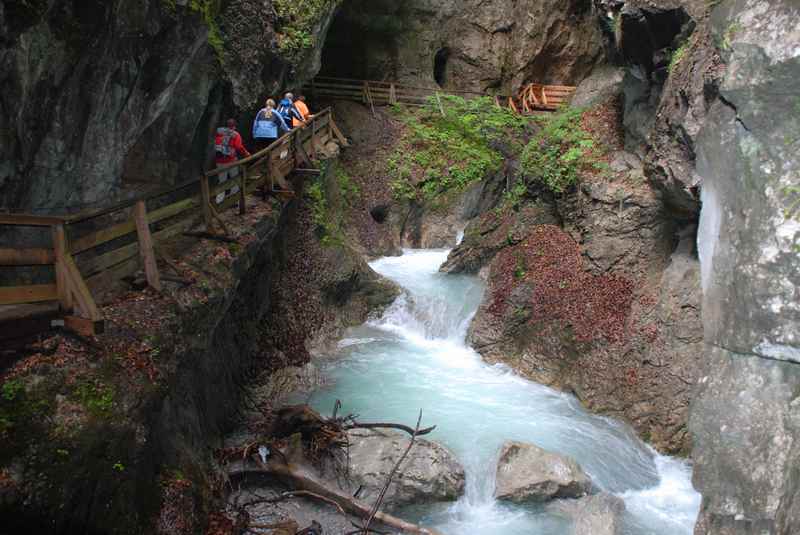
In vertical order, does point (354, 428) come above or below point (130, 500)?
below

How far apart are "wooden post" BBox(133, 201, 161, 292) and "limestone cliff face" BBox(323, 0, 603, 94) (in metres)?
18.7

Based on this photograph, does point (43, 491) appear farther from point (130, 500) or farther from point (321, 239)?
point (321, 239)

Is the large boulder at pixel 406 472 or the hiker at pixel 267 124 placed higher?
the hiker at pixel 267 124

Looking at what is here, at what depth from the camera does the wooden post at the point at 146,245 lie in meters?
6.96

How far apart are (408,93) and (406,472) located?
18.2 m

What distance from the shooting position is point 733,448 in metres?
6.95

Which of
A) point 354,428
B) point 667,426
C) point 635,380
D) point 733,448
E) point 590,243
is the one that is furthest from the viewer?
point 590,243

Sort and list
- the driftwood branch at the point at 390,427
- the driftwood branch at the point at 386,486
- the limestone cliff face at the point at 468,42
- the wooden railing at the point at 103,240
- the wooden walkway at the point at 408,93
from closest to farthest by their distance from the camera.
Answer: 1. the wooden railing at the point at 103,240
2. the driftwood branch at the point at 386,486
3. the driftwood branch at the point at 390,427
4. the wooden walkway at the point at 408,93
5. the limestone cliff face at the point at 468,42

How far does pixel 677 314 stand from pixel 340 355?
7636mm

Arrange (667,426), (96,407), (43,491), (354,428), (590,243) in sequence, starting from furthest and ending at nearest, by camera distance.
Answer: (590,243)
(667,426)
(354,428)
(96,407)
(43,491)

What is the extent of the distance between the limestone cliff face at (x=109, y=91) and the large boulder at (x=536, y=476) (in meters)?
7.66

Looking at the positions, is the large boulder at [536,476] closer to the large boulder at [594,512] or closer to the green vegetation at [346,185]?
the large boulder at [594,512]

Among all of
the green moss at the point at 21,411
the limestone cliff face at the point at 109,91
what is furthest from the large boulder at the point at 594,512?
the limestone cliff face at the point at 109,91

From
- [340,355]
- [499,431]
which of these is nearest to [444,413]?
[499,431]
